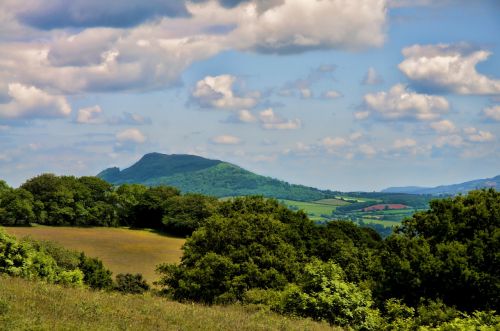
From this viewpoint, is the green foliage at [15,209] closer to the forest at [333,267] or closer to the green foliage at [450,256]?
the forest at [333,267]

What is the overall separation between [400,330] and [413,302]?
884 centimetres

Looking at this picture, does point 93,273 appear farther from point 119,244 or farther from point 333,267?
point 119,244

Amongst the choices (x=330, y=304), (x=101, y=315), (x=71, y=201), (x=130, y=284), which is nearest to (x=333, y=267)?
(x=330, y=304)

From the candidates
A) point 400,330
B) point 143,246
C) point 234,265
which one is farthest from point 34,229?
point 400,330

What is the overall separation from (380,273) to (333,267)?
7396mm

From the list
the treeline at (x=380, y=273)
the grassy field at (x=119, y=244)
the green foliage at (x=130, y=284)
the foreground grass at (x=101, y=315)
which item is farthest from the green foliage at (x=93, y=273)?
the foreground grass at (x=101, y=315)

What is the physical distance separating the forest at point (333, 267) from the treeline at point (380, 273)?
6cm

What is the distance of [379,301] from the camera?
30750 millimetres

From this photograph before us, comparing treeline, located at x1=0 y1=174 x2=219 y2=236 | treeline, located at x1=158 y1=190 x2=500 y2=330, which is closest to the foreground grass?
treeline, located at x1=158 y1=190 x2=500 y2=330

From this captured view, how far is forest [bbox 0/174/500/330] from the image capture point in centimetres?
2506

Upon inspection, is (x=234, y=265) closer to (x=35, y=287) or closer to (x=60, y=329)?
(x=35, y=287)

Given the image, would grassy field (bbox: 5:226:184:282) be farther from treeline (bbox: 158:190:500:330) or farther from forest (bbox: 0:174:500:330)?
treeline (bbox: 158:190:500:330)

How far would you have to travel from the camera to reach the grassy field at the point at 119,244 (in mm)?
90688

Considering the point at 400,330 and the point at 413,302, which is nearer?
the point at 400,330
